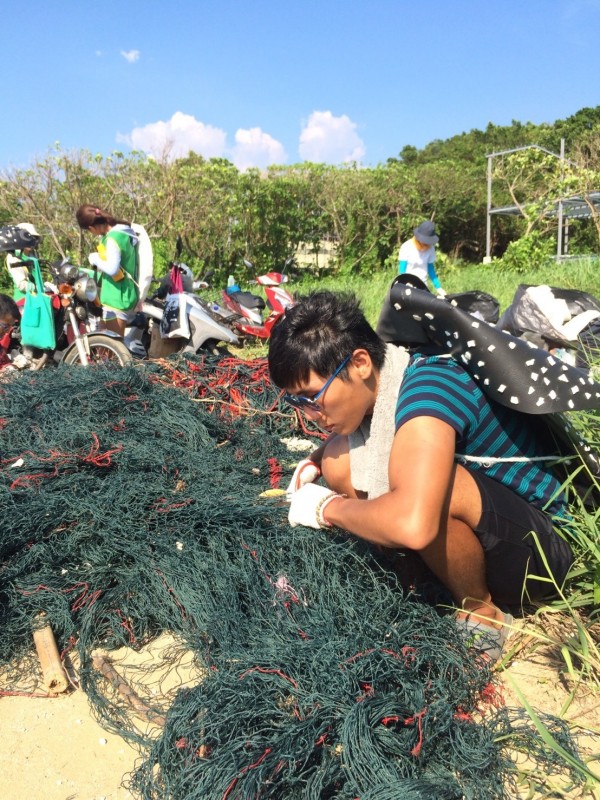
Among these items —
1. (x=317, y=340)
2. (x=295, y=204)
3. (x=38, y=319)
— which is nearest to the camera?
(x=317, y=340)

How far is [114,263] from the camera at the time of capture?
5223 mm

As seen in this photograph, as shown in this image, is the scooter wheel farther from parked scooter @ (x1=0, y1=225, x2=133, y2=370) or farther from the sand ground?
the sand ground

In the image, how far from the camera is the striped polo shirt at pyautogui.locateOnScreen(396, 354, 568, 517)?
1.68 metres

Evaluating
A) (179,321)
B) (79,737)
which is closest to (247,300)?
(179,321)

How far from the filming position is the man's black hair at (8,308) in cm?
551

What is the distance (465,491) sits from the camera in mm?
1785

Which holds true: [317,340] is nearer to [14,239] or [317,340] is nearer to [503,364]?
[503,364]

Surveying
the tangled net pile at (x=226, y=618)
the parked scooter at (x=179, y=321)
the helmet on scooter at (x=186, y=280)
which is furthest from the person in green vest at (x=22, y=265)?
the tangled net pile at (x=226, y=618)

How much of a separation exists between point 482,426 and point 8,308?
4.78 metres

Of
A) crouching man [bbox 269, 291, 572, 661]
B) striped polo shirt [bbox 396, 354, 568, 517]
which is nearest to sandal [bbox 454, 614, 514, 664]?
crouching man [bbox 269, 291, 572, 661]

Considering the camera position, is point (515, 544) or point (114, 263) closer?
point (515, 544)

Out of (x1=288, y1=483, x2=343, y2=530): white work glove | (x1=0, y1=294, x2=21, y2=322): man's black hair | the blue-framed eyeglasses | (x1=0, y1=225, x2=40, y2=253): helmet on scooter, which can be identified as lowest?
(x1=288, y1=483, x2=343, y2=530): white work glove

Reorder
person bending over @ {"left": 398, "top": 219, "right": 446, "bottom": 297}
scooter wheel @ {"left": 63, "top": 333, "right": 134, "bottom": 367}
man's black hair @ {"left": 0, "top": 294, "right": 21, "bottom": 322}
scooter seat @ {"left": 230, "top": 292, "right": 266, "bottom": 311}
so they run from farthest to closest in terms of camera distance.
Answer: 1. person bending over @ {"left": 398, "top": 219, "right": 446, "bottom": 297}
2. scooter seat @ {"left": 230, "top": 292, "right": 266, "bottom": 311}
3. man's black hair @ {"left": 0, "top": 294, "right": 21, "bottom": 322}
4. scooter wheel @ {"left": 63, "top": 333, "right": 134, "bottom": 367}

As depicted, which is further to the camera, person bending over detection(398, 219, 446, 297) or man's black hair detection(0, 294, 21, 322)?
person bending over detection(398, 219, 446, 297)
